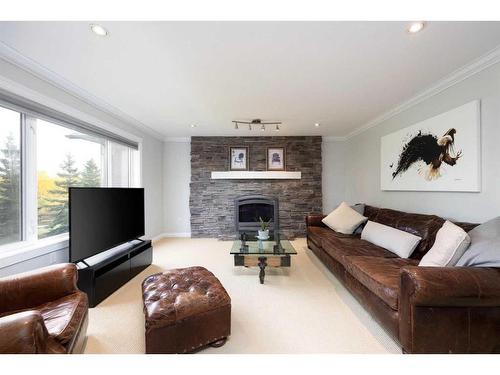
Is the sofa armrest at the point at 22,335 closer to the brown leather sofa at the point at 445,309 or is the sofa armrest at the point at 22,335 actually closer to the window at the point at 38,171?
the window at the point at 38,171

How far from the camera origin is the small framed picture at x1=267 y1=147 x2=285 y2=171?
4875 millimetres

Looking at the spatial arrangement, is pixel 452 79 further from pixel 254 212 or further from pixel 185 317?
pixel 254 212

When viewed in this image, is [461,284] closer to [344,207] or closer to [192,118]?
[344,207]

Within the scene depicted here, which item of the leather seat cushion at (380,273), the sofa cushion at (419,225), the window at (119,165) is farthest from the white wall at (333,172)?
the window at (119,165)

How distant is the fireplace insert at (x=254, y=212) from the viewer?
4773 mm

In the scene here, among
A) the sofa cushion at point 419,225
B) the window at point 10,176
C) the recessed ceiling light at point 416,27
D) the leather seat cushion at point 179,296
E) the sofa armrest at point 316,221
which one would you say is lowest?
the leather seat cushion at point 179,296

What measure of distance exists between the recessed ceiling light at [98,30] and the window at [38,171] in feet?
3.93

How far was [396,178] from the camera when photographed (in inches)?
125

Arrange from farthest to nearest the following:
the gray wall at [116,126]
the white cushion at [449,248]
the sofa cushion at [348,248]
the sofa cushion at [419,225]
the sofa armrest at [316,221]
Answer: the sofa armrest at [316,221] → the sofa cushion at [348,248] → the sofa cushion at [419,225] → the gray wall at [116,126] → the white cushion at [449,248]

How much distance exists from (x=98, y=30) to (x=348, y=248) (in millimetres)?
3098

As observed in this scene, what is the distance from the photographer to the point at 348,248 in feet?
8.19

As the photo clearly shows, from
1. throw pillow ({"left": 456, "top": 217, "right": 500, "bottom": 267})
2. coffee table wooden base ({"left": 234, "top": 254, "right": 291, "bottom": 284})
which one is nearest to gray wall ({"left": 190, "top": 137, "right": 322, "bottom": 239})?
coffee table wooden base ({"left": 234, "top": 254, "right": 291, "bottom": 284})

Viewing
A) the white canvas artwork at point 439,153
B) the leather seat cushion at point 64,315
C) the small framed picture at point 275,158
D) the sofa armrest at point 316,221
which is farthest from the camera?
the small framed picture at point 275,158

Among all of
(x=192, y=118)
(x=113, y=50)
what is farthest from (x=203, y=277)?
(x=192, y=118)
